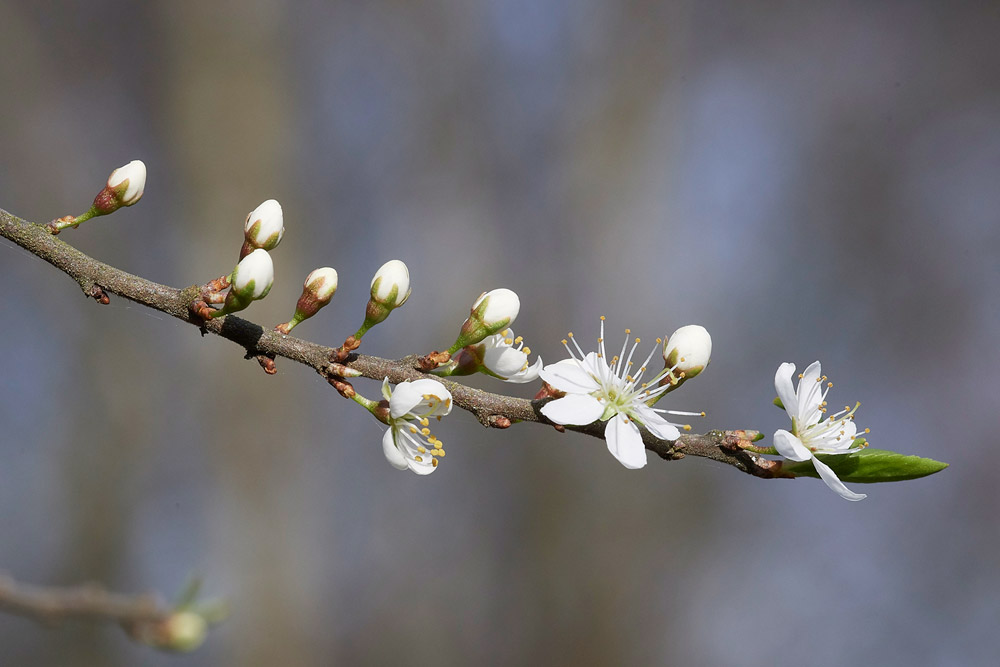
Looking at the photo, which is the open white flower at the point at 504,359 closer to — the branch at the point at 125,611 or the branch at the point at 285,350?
the branch at the point at 285,350

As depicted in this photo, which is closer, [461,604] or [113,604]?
[113,604]

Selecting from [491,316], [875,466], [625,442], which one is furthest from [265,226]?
[875,466]

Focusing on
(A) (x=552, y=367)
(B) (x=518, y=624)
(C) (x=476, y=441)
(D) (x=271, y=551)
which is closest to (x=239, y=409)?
(D) (x=271, y=551)

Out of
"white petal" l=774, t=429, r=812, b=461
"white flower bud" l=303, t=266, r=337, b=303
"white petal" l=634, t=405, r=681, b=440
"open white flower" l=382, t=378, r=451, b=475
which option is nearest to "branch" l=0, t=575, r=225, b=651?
"open white flower" l=382, t=378, r=451, b=475

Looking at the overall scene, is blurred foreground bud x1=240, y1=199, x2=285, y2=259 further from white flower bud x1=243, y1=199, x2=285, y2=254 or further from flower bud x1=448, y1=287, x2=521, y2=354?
flower bud x1=448, y1=287, x2=521, y2=354

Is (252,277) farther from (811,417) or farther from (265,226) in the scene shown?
(811,417)

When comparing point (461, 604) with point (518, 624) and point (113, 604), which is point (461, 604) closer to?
point (518, 624)
